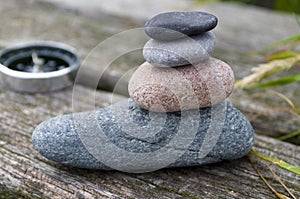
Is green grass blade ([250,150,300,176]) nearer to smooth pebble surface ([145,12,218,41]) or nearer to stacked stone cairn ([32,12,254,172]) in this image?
stacked stone cairn ([32,12,254,172])

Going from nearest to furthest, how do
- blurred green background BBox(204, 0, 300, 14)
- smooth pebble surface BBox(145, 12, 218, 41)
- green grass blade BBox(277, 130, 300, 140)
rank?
smooth pebble surface BBox(145, 12, 218, 41) < green grass blade BBox(277, 130, 300, 140) < blurred green background BBox(204, 0, 300, 14)

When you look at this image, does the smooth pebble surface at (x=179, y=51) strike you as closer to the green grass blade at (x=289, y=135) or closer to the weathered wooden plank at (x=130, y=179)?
the weathered wooden plank at (x=130, y=179)

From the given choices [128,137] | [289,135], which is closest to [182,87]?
[128,137]

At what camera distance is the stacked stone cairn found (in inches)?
59.2

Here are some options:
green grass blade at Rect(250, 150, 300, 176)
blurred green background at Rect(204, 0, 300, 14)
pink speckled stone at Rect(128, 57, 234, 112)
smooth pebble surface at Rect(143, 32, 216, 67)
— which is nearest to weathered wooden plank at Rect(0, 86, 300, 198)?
green grass blade at Rect(250, 150, 300, 176)

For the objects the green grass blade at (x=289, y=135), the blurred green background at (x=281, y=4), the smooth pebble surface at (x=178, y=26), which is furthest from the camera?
the blurred green background at (x=281, y=4)

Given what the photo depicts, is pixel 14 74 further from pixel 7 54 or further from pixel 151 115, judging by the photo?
pixel 151 115

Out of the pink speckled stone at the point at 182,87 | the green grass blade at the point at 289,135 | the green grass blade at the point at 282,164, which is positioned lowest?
the green grass blade at the point at 289,135

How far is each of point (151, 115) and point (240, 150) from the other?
35 cm

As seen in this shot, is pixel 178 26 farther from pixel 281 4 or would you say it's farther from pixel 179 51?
pixel 281 4

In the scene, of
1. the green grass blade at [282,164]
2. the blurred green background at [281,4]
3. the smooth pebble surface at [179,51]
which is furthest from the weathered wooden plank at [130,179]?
the blurred green background at [281,4]

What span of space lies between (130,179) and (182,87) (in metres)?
0.37

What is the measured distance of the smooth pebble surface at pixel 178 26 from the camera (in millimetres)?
1449

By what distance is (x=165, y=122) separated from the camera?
157cm
